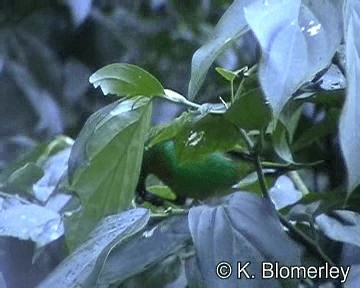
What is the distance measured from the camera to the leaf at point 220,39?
51cm

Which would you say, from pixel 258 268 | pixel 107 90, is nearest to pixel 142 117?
pixel 107 90

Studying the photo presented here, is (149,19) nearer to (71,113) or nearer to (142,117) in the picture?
(71,113)

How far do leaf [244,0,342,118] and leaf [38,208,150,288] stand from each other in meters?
0.13

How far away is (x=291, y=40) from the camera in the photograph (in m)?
0.48

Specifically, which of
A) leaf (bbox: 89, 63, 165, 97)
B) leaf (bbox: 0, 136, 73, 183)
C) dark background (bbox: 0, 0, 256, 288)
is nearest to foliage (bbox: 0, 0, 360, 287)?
leaf (bbox: 89, 63, 165, 97)

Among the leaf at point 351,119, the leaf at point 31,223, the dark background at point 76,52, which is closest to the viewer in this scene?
the leaf at point 351,119

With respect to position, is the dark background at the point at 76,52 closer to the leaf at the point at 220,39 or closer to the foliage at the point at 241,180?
the foliage at the point at 241,180

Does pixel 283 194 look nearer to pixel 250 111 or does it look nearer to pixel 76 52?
pixel 250 111

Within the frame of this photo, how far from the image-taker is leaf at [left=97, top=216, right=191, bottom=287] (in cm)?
56

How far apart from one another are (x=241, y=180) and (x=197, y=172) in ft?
0.19

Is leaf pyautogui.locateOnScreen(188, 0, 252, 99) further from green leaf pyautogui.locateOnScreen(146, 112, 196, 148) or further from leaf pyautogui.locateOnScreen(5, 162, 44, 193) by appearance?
leaf pyautogui.locateOnScreen(5, 162, 44, 193)

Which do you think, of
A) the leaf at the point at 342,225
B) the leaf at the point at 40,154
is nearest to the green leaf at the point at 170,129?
the leaf at the point at 342,225

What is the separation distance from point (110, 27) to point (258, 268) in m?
1.39

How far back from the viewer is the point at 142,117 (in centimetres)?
61
